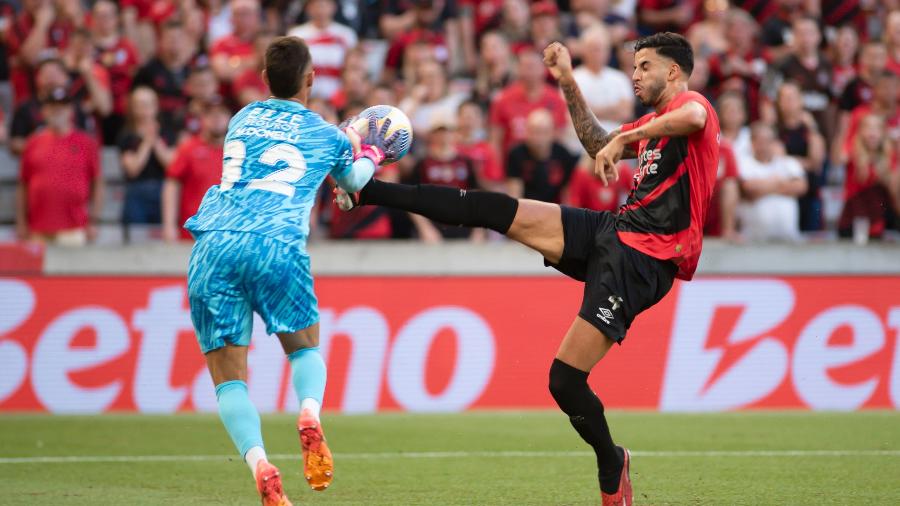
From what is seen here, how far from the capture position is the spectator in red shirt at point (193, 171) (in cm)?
1266

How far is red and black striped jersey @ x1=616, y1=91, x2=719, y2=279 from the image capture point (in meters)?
6.58

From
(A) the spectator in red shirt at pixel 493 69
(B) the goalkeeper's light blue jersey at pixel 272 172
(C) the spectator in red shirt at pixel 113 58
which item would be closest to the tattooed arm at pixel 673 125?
(B) the goalkeeper's light blue jersey at pixel 272 172

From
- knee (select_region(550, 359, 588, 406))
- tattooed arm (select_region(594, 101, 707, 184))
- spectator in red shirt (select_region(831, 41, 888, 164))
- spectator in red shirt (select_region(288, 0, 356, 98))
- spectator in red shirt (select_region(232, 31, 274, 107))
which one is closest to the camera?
tattooed arm (select_region(594, 101, 707, 184))

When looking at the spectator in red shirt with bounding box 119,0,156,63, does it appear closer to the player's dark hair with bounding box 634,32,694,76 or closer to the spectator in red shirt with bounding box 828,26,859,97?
the spectator in red shirt with bounding box 828,26,859,97

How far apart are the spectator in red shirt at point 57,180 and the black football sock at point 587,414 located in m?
7.47

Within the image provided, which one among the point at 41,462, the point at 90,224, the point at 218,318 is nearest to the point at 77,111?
the point at 90,224

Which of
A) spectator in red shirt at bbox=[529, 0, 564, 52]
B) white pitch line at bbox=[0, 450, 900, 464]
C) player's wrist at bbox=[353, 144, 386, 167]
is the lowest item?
white pitch line at bbox=[0, 450, 900, 464]

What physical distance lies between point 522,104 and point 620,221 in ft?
23.4

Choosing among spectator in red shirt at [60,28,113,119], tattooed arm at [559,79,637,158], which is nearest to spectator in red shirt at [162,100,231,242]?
spectator in red shirt at [60,28,113,119]

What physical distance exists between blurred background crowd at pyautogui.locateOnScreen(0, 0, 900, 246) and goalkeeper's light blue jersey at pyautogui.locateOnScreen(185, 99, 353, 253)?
256 inches

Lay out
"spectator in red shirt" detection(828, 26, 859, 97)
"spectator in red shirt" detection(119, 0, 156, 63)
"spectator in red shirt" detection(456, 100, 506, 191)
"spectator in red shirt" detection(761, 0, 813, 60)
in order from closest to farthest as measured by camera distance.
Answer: "spectator in red shirt" detection(456, 100, 506, 191), "spectator in red shirt" detection(119, 0, 156, 63), "spectator in red shirt" detection(828, 26, 859, 97), "spectator in red shirt" detection(761, 0, 813, 60)

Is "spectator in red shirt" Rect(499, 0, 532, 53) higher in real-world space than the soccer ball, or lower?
higher

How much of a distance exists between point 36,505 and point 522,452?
11.7ft

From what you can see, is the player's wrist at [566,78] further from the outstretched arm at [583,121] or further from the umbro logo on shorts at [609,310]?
the umbro logo on shorts at [609,310]
